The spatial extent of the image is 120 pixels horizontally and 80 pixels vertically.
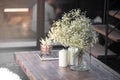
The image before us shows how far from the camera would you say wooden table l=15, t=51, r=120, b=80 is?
3.24 metres

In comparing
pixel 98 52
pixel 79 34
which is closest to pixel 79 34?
pixel 79 34

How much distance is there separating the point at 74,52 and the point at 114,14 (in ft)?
5.88

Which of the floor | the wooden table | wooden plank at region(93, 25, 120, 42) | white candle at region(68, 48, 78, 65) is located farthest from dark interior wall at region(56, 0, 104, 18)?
white candle at region(68, 48, 78, 65)

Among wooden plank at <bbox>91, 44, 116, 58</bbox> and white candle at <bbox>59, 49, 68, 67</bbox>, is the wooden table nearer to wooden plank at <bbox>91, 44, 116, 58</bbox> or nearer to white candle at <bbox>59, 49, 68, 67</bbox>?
white candle at <bbox>59, 49, 68, 67</bbox>

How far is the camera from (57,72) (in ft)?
11.1

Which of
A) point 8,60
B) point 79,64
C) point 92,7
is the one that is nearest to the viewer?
point 79,64

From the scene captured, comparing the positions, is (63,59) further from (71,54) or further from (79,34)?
(79,34)

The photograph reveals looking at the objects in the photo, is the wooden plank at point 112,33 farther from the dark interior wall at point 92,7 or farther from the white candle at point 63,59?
the white candle at point 63,59

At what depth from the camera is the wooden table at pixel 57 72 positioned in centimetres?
324

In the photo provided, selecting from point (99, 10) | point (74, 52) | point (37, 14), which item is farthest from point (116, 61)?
point (74, 52)

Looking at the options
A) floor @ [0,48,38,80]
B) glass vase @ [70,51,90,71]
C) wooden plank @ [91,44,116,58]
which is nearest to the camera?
glass vase @ [70,51,90,71]

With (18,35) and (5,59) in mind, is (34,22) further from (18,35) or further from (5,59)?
(5,59)

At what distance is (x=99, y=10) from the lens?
246 inches

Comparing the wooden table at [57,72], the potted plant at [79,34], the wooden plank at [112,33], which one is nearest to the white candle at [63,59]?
the wooden table at [57,72]
